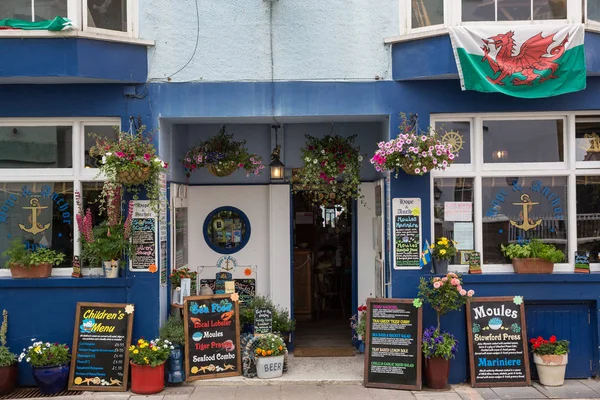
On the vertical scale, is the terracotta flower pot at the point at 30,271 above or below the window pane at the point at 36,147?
below

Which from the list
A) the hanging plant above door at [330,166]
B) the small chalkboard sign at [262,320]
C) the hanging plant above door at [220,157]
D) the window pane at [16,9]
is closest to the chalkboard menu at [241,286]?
the small chalkboard sign at [262,320]

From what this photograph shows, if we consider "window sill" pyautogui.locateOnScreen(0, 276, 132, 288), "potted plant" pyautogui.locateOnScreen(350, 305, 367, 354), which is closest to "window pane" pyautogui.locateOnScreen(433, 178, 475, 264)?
"potted plant" pyautogui.locateOnScreen(350, 305, 367, 354)

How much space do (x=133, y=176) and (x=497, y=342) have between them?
16.2ft

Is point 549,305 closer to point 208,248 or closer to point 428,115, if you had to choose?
point 428,115

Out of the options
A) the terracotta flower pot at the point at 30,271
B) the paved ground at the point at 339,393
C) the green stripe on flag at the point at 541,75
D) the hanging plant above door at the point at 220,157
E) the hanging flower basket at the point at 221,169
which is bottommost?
the paved ground at the point at 339,393

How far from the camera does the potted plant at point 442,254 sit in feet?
25.9

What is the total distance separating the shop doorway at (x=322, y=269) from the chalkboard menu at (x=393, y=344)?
2228 millimetres

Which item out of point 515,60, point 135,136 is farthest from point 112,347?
point 515,60

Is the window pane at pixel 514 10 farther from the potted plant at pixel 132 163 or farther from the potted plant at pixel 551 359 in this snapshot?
the potted plant at pixel 132 163

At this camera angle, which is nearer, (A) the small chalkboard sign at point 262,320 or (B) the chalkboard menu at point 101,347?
(B) the chalkboard menu at point 101,347

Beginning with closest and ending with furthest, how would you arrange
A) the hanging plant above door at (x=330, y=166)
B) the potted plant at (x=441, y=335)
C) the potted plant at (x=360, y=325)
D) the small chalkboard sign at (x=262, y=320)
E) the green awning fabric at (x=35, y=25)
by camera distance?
the green awning fabric at (x=35, y=25), the potted plant at (x=441, y=335), the potted plant at (x=360, y=325), the small chalkboard sign at (x=262, y=320), the hanging plant above door at (x=330, y=166)

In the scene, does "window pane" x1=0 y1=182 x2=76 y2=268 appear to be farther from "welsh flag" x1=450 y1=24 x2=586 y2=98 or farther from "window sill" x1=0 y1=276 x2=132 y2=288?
"welsh flag" x1=450 y1=24 x2=586 y2=98

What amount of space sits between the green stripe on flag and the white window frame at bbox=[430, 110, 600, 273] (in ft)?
1.93

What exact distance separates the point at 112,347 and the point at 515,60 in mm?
6071
